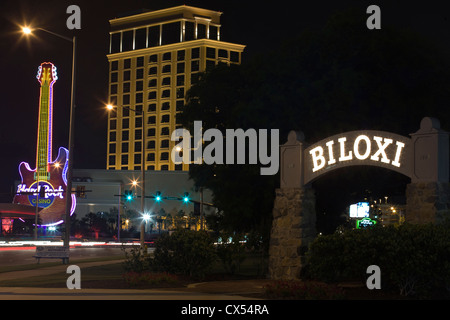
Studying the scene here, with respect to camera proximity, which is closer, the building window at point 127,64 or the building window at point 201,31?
the building window at point 201,31

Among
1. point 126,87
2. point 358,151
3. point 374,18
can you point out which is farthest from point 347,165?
point 126,87

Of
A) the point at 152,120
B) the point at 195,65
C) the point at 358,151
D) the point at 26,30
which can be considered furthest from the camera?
the point at 152,120

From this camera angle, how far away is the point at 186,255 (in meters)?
21.9

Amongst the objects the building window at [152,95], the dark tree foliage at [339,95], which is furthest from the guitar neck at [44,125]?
the dark tree foliage at [339,95]

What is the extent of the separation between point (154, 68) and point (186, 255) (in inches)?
5802

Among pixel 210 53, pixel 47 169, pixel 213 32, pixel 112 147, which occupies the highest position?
pixel 213 32

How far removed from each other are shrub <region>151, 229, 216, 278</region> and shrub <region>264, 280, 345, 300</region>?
16.9ft

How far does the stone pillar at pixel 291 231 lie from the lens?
20.5m

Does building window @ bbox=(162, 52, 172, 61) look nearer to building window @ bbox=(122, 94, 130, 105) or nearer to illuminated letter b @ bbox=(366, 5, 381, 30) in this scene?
building window @ bbox=(122, 94, 130, 105)

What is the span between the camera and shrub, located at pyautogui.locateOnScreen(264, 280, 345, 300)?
52.6 feet

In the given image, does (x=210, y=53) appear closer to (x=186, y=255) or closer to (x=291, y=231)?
Answer: (x=186, y=255)

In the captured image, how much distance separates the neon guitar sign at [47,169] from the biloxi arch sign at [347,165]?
79.7m

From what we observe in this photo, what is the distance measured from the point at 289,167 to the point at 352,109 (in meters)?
6.92

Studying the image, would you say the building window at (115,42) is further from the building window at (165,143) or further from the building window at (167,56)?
the building window at (165,143)
